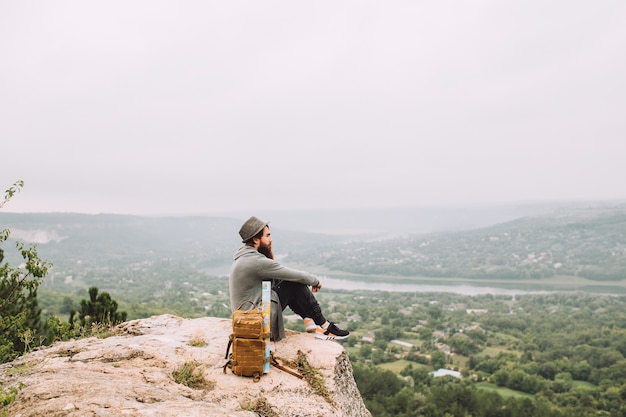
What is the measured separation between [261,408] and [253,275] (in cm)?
143

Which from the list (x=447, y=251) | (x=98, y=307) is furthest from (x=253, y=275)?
(x=447, y=251)

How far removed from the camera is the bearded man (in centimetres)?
441

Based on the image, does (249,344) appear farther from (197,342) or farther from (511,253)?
(511,253)

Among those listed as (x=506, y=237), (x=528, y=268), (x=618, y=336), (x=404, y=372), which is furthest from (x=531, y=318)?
(x=506, y=237)

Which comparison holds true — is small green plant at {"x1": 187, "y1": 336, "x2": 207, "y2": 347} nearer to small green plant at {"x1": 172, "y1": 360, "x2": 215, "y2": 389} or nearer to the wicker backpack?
small green plant at {"x1": 172, "y1": 360, "x2": 215, "y2": 389}

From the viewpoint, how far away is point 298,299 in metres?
4.91

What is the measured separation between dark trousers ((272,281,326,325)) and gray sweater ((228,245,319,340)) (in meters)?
0.20

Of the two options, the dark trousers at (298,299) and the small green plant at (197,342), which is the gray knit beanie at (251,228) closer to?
the dark trousers at (298,299)

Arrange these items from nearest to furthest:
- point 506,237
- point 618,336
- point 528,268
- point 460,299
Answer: point 618,336, point 460,299, point 528,268, point 506,237

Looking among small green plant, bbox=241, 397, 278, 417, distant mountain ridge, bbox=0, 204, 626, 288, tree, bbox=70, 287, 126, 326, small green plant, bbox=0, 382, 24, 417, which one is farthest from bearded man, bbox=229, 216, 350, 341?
distant mountain ridge, bbox=0, 204, 626, 288

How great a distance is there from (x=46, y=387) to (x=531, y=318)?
71647 millimetres

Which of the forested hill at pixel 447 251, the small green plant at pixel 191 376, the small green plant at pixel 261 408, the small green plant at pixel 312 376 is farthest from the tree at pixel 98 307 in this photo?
the forested hill at pixel 447 251

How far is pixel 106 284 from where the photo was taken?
10181 centimetres

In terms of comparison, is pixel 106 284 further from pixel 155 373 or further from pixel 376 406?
pixel 155 373
